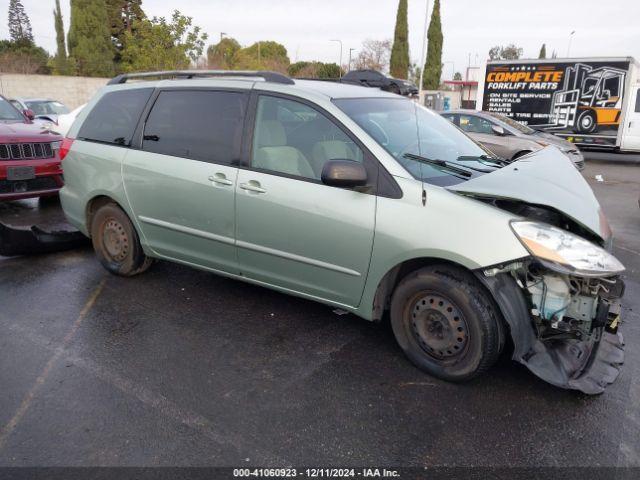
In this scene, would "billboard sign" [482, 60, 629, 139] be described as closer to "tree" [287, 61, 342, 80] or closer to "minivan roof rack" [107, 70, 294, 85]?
"minivan roof rack" [107, 70, 294, 85]

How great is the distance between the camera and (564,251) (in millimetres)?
2826

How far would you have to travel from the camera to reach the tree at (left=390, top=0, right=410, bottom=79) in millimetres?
41250

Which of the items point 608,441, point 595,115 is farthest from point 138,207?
point 595,115

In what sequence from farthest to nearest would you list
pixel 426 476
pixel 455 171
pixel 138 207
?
1. pixel 138 207
2. pixel 455 171
3. pixel 426 476

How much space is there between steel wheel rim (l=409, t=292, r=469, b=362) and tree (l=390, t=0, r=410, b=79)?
40.3 metres

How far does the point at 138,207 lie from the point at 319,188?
1879 millimetres

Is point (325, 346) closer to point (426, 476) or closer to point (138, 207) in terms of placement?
point (426, 476)

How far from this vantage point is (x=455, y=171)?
354 centimetres

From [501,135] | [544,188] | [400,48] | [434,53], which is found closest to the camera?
[544,188]

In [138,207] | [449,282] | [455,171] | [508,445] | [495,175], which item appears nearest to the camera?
[508,445]

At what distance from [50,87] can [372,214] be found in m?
29.1

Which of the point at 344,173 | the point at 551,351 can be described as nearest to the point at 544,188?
the point at 551,351

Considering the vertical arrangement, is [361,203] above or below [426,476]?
above

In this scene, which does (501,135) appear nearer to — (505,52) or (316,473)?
(316,473)
